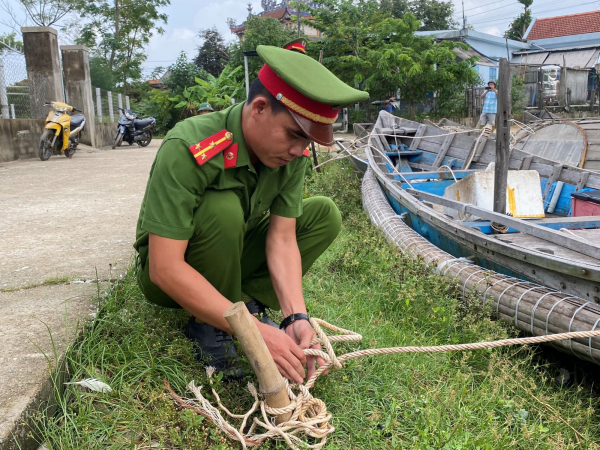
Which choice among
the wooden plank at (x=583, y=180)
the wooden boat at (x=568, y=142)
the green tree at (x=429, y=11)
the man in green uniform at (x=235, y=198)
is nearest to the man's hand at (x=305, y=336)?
the man in green uniform at (x=235, y=198)

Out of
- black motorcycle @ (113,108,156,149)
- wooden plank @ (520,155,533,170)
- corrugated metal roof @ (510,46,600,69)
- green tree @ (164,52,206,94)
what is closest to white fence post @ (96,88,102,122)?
black motorcycle @ (113,108,156,149)

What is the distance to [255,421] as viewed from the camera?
5.31ft

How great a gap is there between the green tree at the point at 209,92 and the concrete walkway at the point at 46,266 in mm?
13090

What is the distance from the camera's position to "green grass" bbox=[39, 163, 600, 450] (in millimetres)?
1613

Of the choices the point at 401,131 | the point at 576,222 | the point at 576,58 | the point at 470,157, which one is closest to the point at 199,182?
the point at 576,222

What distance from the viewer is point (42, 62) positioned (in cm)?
1052

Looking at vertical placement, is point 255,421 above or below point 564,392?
above

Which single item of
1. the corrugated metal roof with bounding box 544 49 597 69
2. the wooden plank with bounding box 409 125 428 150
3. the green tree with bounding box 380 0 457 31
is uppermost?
the green tree with bounding box 380 0 457 31

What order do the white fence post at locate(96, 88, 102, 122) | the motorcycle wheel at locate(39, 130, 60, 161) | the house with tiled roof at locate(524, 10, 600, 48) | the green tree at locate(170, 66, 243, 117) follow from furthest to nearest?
the house with tiled roof at locate(524, 10, 600, 48) → the green tree at locate(170, 66, 243, 117) → the white fence post at locate(96, 88, 102, 122) → the motorcycle wheel at locate(39, 130, 60, 161)

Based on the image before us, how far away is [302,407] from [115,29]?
28974mm

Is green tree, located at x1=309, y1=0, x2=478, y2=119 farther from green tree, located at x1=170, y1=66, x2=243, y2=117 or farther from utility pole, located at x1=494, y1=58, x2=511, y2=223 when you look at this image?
utility pole, located at x1=494, y1=58, x2=511, y2=223

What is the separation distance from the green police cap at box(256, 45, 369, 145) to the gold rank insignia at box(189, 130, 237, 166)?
0.75ft

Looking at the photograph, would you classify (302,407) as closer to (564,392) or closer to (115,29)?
(564,392)

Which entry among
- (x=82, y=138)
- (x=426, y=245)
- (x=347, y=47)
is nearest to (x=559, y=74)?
(x=347, y=47)
